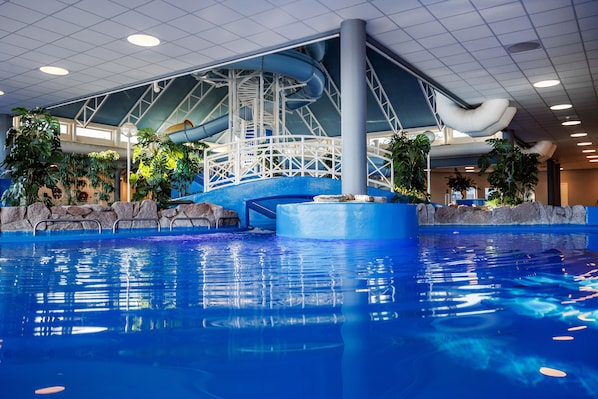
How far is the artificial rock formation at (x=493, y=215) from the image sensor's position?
36.4 feet

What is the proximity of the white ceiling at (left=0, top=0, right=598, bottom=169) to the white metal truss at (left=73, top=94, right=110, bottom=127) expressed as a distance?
25.7 feet

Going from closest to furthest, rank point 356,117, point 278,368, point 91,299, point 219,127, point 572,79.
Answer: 1. point 278,368
2. point 91,299
3. point 356,117
4. point 572,79
5. point 219,127

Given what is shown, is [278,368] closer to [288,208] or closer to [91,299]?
[91,299]

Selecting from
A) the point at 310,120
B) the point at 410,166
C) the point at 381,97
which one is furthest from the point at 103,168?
the point at 381,97

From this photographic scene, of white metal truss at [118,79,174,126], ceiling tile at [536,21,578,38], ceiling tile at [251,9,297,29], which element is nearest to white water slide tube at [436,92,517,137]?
ceiling tile at [536,21,578,38]

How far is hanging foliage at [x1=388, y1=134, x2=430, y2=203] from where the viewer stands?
452 inches

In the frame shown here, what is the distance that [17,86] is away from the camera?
34.5 ft

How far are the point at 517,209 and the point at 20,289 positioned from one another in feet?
38.1

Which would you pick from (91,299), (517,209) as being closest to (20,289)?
(91,299)

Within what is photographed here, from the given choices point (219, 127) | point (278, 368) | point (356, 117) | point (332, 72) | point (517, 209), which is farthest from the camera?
point (332, 72)

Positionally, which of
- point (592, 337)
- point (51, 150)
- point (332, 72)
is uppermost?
point (332, 72)

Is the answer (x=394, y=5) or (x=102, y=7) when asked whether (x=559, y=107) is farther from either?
(x=102, y=7)

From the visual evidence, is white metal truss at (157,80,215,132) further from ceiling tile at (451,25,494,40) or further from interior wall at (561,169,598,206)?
interior wall at (561,169,598,206)

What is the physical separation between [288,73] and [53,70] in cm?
598
